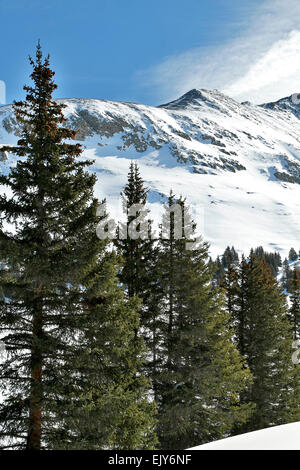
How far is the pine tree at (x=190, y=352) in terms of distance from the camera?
14281mm

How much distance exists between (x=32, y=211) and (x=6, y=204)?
2.11 feet

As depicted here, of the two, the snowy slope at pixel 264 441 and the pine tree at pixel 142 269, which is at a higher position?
the pine tree at pixel 142 269

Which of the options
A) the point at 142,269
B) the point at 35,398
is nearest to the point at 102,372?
the point at 35,398

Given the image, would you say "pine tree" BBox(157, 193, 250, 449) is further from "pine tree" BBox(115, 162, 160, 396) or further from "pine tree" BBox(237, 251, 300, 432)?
"pine tree" BBox(237, 251, 300, 432)

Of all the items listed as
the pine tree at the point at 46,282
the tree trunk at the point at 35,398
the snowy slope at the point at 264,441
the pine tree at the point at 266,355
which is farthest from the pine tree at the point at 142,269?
the snowy slope at the point at 264,441

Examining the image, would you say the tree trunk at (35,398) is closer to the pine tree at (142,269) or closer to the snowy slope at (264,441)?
the snowy slope at (264,441)

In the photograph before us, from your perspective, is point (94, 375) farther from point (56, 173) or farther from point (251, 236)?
point (251, 236)

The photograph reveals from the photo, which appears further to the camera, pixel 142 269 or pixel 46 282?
pixel 142 269

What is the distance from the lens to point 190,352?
1480 cm

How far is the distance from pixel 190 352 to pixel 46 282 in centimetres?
906

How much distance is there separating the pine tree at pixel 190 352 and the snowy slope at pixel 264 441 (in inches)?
383

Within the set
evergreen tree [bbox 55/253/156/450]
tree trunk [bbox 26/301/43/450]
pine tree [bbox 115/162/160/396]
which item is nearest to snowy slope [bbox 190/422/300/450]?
evergreen tree [bbox 55/253/156/450]

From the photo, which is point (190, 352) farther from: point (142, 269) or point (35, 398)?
point (35, 398)

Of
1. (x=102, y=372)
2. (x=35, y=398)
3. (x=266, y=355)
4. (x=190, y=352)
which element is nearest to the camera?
(x=35, y=398)
